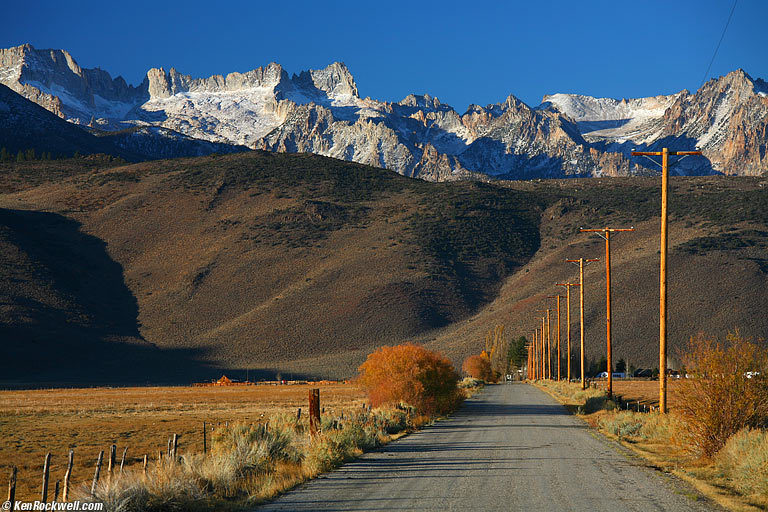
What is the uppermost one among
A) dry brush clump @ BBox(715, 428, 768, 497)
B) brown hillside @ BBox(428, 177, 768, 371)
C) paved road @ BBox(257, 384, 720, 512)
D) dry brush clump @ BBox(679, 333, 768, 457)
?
brown hillside @ BBox(428, 177, 768, 371)

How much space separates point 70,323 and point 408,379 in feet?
269

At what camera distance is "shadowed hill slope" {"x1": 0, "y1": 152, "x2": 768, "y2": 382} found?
100 metres

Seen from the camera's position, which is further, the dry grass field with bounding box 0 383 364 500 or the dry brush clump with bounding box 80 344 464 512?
the dry grass field with bounding box 0 383 364 500

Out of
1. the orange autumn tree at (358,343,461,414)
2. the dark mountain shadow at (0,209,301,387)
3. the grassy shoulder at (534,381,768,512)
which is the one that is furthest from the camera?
the dark mountain shadow at (0,209,301,387)

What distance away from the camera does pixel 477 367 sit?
91625mm

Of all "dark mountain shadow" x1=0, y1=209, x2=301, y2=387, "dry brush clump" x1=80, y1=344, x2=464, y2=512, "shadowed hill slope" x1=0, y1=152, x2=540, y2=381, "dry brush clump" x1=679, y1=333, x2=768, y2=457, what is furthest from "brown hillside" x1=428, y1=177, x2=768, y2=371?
"dry brush clump" x1=679, y1=333, x2=768, y2=457

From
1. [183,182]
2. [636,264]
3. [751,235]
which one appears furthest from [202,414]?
[183,182]

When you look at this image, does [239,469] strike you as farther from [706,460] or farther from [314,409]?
[706,460]

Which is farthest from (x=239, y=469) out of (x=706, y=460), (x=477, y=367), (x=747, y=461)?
(x=477, y=367)

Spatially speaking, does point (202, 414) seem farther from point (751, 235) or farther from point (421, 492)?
point (751, 235)

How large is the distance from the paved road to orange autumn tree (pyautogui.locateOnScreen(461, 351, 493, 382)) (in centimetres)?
6735

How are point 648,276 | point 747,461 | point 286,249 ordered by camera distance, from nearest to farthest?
1. point 747,461
2. point 648,276
3. point 286,249

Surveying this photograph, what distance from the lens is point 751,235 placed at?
385 feet

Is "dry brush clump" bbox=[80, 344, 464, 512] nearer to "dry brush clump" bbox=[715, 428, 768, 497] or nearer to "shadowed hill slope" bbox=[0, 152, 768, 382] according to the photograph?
"dry brush clump" bbox=[715, 428, 768, 497]
